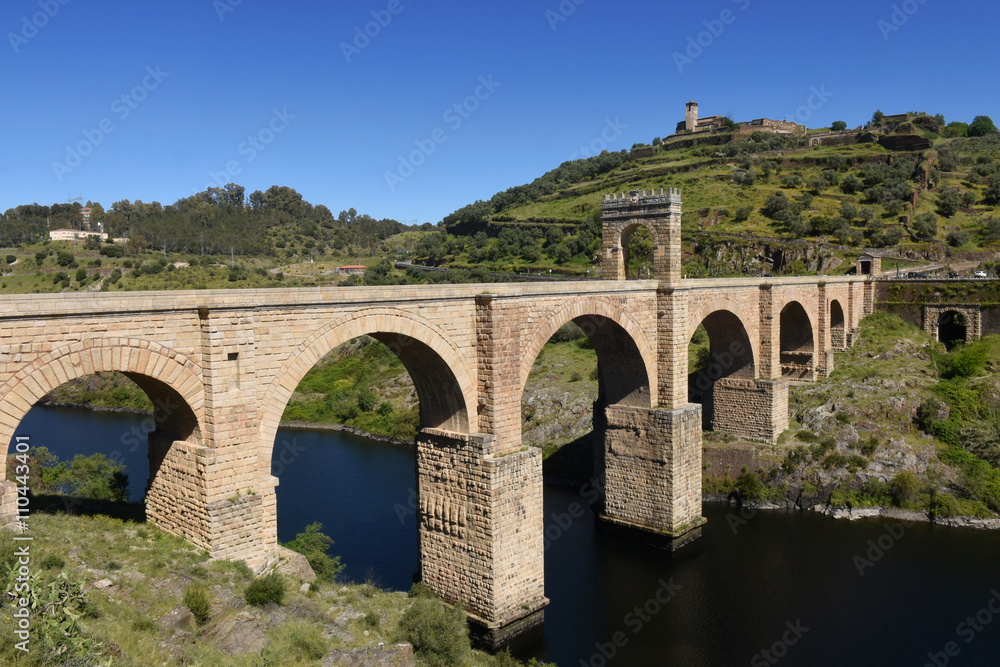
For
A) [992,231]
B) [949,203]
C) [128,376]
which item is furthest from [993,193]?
[128,376]

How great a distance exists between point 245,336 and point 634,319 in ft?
40.4

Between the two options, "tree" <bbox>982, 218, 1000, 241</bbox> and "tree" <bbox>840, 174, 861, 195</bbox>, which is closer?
"tree" <bbox>982, 218, 1000, 241</bbox>

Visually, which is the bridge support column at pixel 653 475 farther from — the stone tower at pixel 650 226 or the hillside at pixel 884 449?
the hillside at pixel 884 449

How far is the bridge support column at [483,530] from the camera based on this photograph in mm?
15625

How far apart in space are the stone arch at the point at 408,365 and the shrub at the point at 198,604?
8.25 ft

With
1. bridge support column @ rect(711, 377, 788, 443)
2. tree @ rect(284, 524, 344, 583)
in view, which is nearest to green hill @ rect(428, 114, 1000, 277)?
bridge support column @ rect(711, 377, 788, 443)

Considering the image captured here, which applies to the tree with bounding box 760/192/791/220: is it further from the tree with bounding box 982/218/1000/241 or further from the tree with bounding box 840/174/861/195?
the tree with bounding box 982/218/1000/241

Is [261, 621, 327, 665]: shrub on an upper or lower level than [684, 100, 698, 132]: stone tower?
lower

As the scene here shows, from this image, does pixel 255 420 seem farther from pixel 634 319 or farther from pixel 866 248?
pixel 866 248

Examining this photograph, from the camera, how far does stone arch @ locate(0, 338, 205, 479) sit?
31.9ft

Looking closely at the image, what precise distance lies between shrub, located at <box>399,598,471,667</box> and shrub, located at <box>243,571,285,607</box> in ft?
8.80

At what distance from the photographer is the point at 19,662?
682 centimetres

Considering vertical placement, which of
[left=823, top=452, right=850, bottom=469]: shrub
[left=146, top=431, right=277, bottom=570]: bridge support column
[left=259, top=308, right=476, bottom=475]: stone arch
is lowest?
[left=823, top=452, right=850, bottom=469]: shrub

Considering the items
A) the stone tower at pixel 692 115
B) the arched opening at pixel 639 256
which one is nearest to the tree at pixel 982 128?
the stone tower at pixel 692 115
